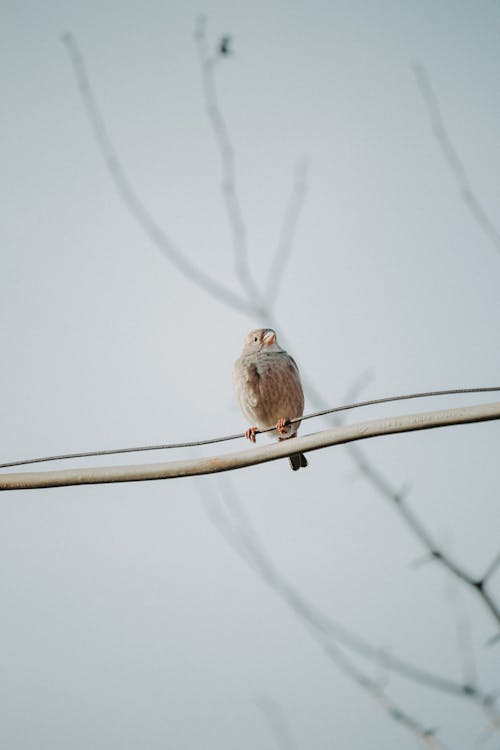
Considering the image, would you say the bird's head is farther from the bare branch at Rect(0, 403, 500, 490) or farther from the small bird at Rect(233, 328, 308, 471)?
the bare branch at Rect(0, 403, 500, 490)

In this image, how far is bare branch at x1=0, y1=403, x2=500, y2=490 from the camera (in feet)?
8.38

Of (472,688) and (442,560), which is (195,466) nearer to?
(442,560)

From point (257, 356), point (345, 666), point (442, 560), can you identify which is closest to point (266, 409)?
point (257, 356)

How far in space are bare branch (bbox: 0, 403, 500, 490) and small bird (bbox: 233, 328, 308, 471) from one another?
3.35m

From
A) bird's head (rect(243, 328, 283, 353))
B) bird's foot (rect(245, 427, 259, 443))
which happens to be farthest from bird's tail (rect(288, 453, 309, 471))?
bird's head (rect(243, 328, 283, 353))

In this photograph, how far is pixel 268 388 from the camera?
6.28 m

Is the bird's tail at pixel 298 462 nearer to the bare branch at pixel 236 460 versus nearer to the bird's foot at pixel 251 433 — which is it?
the bird's foot at pixel 251 433

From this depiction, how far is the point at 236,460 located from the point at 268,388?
3.43 meters

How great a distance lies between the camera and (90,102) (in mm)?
3373

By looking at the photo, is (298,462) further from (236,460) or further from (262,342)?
(236,460)

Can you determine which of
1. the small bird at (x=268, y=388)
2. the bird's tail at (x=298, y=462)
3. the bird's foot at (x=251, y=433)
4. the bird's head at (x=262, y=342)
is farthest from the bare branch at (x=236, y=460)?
the bird's head at (x=262, y=342)

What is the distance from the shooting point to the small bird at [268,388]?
6.30 metres

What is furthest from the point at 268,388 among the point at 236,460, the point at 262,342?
the point at 236,460

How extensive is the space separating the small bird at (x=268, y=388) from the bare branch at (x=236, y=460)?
335 centimetres
